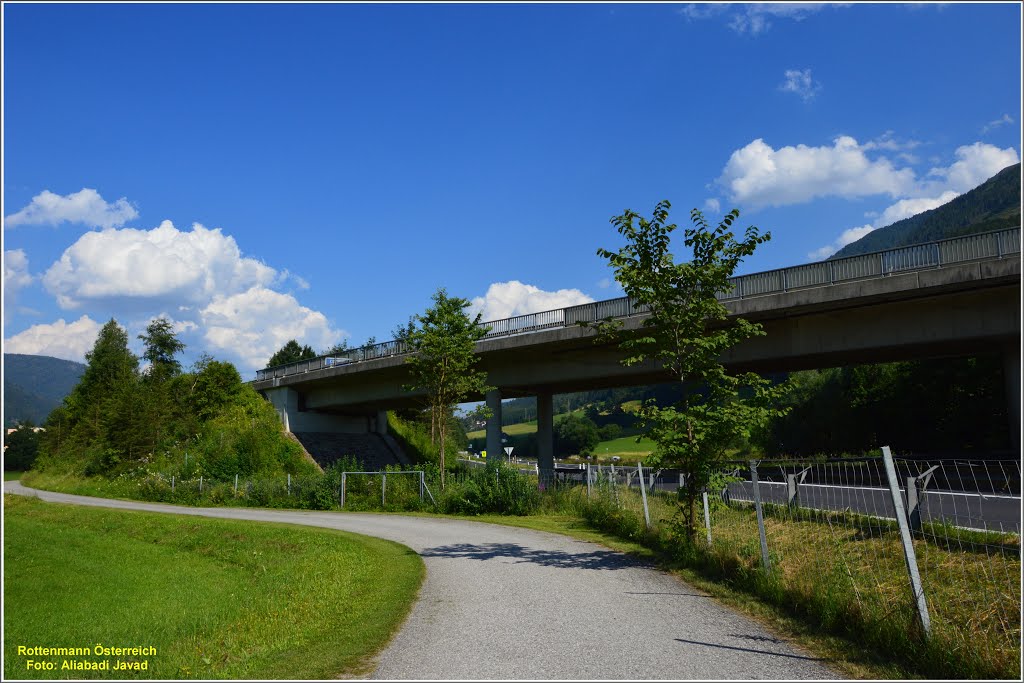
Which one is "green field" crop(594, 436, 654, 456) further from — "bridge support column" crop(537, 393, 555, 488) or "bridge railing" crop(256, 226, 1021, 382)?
"bridge railing" crop(256, 226, 1021, 382)

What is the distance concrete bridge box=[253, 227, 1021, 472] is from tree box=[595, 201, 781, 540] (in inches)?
195

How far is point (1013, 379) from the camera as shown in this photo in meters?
27.0

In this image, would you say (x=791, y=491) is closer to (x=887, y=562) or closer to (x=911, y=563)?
(x=887, y=562)

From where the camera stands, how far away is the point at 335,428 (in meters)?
58.2

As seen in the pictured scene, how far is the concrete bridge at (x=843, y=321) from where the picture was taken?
25422 mm

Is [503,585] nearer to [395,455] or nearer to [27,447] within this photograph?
[395,455]

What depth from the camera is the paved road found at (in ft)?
22.1

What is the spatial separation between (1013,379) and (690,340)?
2118cm

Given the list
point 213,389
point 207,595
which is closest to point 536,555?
point 207,595

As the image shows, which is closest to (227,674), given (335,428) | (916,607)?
(916,607)

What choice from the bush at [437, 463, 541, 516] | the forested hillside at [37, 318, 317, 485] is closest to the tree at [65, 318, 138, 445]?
the forested hillside at [37, 318, 317, 485]

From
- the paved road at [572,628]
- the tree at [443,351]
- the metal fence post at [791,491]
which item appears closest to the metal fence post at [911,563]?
the paved road at [572,628]

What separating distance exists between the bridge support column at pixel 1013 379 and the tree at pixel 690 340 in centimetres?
2013

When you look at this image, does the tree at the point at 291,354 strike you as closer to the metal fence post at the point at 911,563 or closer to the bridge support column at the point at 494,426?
the bridge support column at the point at 494,426
